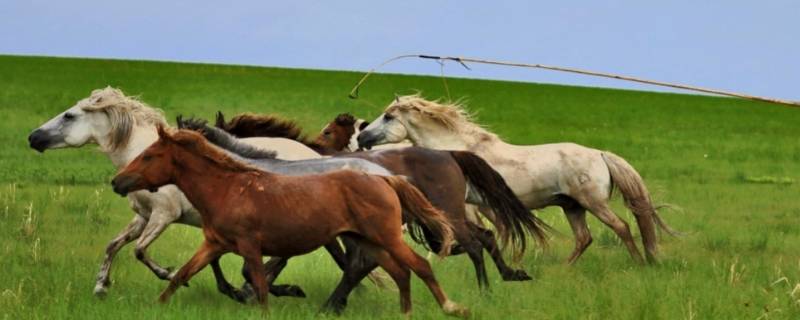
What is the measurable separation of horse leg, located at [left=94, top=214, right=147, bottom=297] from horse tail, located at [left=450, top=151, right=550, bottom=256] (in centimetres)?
277

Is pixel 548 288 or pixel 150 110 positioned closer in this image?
pixel 548 288

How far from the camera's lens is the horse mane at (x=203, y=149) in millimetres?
7875

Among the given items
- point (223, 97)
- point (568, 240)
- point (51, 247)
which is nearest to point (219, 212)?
point (51, 247)

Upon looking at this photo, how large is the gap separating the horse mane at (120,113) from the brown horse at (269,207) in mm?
2903

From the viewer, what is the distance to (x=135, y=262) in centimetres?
1141

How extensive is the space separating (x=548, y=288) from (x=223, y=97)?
91.1 feet

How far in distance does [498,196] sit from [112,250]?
Result: 3264 mm

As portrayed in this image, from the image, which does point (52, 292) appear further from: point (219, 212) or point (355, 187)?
point (355, 187)

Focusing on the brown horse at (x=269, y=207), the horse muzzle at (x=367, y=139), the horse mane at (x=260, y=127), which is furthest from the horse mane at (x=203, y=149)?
the horse muzzle at (x=367, y=139)

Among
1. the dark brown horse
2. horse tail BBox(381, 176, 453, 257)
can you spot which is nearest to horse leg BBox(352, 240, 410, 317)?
horse tail BBox(381, 176, 453, 257)

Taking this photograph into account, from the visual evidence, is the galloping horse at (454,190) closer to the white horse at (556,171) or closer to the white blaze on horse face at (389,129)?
the white horse at (556,171)

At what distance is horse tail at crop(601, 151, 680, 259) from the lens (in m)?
12.3

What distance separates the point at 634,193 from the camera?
12.4 metres

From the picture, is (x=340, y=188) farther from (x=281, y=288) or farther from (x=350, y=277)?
(x=281, y=288)
